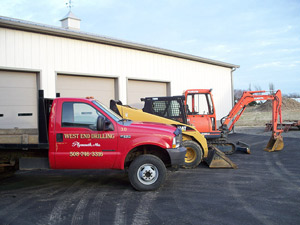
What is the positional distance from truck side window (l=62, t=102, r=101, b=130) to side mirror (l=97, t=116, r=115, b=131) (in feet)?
0.77

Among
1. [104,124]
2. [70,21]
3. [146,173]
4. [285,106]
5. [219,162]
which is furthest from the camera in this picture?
[285,106]

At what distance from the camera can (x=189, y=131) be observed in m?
9.64

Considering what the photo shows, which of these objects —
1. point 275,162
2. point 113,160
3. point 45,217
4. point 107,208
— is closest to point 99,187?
point 113,160

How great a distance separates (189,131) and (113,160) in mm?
3745

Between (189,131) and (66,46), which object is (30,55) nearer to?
(66,46)

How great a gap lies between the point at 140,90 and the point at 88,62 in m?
3.74

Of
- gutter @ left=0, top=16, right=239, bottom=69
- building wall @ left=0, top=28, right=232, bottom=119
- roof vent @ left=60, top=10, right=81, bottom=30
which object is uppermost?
roof vent @ left=60, top=10, right=81, bottom=30

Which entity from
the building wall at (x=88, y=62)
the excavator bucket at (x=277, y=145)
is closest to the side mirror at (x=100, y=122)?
the building wall at (x=88, y=62)

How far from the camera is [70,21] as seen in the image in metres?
21.3

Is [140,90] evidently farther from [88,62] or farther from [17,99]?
[17,99]

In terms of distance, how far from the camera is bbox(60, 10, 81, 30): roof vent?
21109 millimetres

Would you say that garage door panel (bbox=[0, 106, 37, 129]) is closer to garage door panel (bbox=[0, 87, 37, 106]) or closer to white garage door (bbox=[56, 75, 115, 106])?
garage door panel (bbox=[0, 87, 37, 106])

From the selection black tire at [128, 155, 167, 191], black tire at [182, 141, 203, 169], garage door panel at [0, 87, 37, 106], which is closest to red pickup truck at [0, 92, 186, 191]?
black tire at [128, 155, 167, 191]

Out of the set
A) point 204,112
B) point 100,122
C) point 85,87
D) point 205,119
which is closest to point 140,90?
point 85,87
